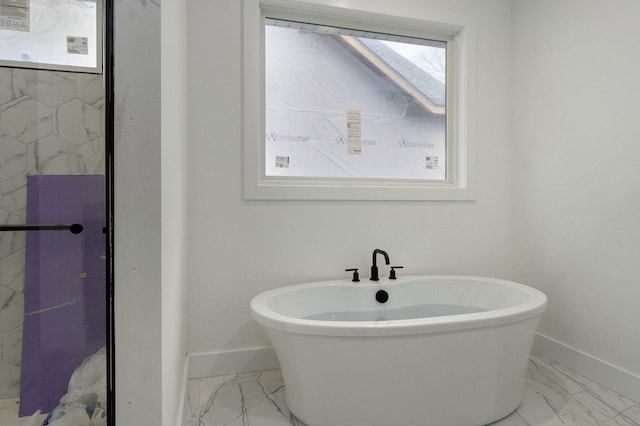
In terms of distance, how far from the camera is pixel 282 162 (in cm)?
204

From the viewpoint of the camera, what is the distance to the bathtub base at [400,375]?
1236 millimetres

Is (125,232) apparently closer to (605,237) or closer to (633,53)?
(605,237)

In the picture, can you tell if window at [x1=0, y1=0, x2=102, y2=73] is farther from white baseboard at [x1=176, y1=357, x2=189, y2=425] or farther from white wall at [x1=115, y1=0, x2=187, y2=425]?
white baseboard at [x1=176, y1=357, x2=189, y2=425]

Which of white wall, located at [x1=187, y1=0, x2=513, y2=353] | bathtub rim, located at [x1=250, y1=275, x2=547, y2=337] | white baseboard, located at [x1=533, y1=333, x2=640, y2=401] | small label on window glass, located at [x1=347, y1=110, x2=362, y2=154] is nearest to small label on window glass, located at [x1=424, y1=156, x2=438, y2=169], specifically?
white wall, located at [x1=187, y1=0, x2=513, y2=353]

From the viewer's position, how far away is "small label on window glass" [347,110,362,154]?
215cm

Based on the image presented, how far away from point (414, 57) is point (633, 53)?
113 centimetres

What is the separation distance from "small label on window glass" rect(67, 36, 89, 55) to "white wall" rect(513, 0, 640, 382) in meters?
2.26

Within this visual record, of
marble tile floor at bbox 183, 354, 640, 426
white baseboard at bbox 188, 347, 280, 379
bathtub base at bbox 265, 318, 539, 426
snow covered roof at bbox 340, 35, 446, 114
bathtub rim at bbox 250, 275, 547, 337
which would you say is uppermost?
snow covered roof at bbox 340, 35, 446, 114

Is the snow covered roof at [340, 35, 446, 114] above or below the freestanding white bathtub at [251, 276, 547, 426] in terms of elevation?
above

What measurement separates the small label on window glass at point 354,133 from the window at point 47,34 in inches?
57.4

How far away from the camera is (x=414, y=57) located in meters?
2.26

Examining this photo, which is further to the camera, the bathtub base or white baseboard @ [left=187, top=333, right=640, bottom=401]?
white baseboard @ [left=187, top=333, right=640, bottom=401]

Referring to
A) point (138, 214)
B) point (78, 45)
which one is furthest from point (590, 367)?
point (78, 45)

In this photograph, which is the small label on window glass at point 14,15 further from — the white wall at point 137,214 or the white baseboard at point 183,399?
the white baseboard at point 183,399
